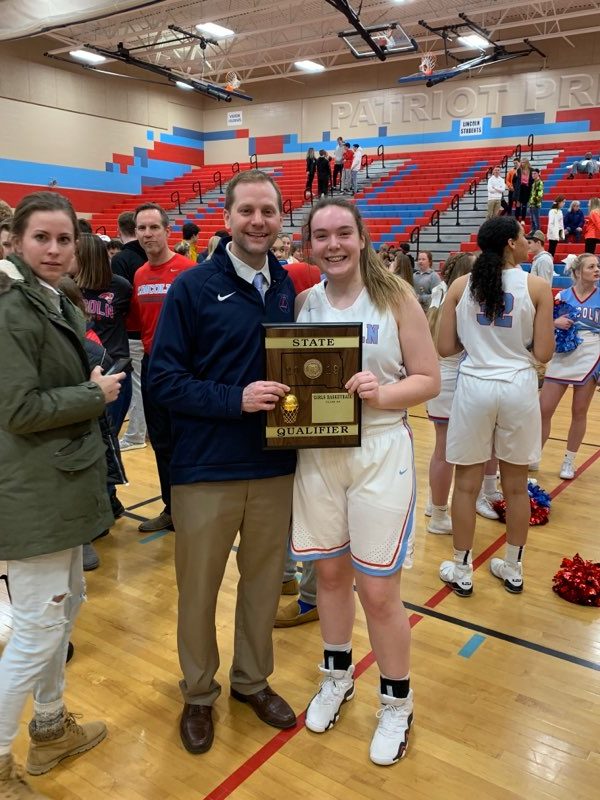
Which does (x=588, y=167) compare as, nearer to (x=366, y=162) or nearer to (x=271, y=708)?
(x=366, y=162)

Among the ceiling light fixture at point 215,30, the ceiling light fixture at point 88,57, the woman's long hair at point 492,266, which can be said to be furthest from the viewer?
the ceiling light fixture at point 88,57

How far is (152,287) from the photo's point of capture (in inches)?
140

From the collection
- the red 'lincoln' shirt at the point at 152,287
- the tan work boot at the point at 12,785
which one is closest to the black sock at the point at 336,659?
the tan work boot at the point at 12,785

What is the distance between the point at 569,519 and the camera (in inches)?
159

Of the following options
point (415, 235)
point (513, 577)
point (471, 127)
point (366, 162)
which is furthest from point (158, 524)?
point (471, 127)

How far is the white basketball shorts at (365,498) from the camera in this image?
1.90m

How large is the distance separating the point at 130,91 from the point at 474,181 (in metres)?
10.9

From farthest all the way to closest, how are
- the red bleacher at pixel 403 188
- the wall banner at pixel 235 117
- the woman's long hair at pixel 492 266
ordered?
the wall banner at pixel 235 117 < the red bleacher at pixel 403 188 < the woman's long hair at pixel 492 266

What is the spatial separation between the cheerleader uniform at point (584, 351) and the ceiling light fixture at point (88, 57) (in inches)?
643

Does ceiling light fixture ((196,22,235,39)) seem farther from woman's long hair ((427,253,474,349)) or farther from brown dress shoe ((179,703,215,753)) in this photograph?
brown dress shoe ((179,703,215,753))

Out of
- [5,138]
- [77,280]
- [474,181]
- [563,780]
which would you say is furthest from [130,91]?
[563,780]

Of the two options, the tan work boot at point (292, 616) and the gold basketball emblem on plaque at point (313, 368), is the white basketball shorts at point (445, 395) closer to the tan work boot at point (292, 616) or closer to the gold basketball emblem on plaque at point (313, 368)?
the tan work boot at point (292, 616)

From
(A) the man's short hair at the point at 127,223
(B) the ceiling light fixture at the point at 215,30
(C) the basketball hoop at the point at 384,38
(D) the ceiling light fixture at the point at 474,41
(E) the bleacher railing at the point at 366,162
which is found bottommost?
(A) the man's short hair at the point at 127,223

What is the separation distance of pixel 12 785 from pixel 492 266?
2.51 meters
